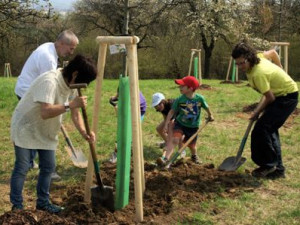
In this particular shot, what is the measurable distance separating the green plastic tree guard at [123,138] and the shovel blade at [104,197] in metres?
0.07

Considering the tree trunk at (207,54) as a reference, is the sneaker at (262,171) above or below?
below

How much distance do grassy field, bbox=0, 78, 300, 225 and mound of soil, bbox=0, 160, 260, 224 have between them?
0.48 ft

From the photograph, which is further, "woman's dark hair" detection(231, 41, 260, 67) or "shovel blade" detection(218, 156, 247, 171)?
"shovel blade" detection(218, 156, 247, 171)

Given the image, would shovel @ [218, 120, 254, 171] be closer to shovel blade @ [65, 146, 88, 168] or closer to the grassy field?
the grassy field

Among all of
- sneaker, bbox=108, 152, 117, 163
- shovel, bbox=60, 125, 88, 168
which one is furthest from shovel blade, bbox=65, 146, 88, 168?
sneaker, bbox=108, 152, 117, 163

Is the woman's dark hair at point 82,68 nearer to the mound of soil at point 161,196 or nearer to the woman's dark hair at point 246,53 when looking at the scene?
the mound of soil at point 161,196

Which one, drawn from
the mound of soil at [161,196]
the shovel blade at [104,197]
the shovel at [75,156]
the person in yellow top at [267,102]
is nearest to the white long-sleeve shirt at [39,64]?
the shovel at [75,156]

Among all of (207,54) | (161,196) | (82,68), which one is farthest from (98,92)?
(207,54)

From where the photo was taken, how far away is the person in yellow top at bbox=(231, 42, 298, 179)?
4.41 m

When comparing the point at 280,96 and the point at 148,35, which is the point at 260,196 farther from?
the point at 148,35

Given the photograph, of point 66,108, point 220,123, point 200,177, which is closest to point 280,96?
point 200,177

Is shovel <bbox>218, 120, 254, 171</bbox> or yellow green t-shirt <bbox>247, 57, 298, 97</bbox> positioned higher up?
yellow green t-shirt <bbox>247, 57, 298, 97</bbox>

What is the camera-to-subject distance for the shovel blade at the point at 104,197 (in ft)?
11.9

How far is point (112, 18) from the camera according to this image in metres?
26.6
